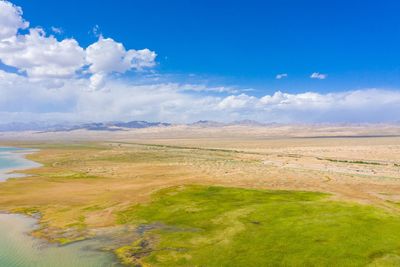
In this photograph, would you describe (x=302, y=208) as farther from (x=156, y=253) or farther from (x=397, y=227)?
(x=156, y=253)

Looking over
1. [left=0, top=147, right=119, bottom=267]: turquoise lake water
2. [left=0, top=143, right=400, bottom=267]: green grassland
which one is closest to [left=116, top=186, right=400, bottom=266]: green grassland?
[left=0, top=143, right=400, bottom=267]: green grassland

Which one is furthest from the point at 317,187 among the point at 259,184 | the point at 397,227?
the point at 397,227

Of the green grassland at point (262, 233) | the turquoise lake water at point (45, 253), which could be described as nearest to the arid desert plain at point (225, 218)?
the green grassland at point (262, 233)

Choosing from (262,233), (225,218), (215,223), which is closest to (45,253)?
(215,223)

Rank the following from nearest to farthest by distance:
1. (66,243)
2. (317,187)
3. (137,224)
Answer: (66,243) → (137,224) → (317,187)

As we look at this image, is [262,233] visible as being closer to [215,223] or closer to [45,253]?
[215,223]

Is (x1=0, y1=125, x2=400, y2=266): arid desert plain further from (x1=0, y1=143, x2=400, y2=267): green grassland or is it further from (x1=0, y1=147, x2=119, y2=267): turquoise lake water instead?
(x1=0, y1=147, x2=119, y2=267): turquoise lake water

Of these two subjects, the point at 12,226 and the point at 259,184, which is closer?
the point at 12,226

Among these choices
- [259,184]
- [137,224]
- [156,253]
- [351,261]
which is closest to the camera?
[351,261]
